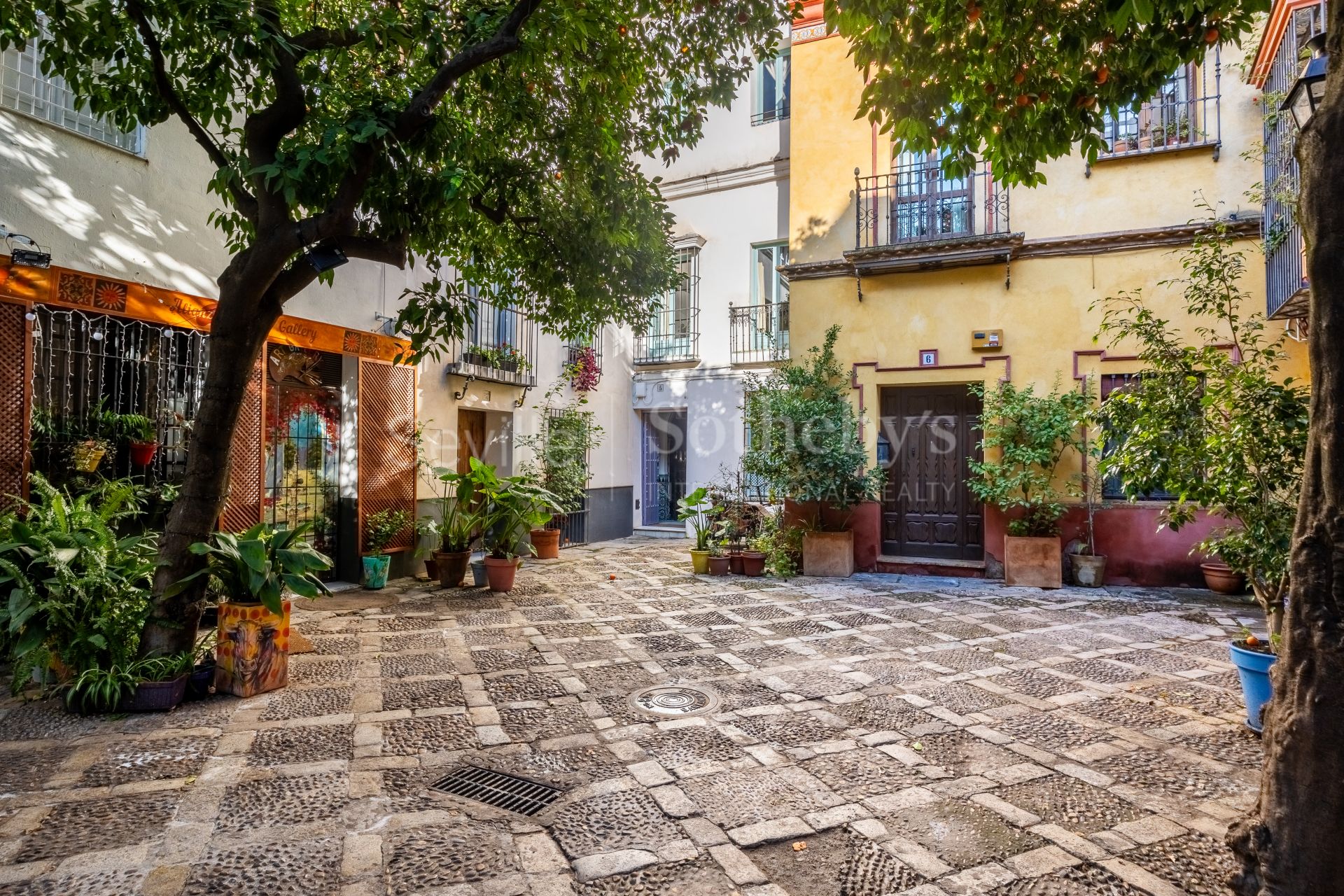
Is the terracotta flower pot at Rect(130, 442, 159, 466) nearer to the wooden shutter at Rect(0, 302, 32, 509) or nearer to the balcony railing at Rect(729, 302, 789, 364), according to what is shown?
the wooden shutter at Rect(0, 302, 32, 509)

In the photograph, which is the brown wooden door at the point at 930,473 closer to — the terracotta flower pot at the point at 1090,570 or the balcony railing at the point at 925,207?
the terracotta flower pot at the point at 1090,570

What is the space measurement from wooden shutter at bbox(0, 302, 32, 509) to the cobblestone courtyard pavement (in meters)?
2.02

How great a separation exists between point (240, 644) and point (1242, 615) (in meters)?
8.39

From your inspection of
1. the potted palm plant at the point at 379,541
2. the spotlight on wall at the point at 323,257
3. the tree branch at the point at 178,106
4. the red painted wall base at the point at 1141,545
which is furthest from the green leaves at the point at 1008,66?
the potted palm plant at the point at 379,541

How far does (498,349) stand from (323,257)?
230 inches

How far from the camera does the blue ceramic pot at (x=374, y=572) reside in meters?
7.93

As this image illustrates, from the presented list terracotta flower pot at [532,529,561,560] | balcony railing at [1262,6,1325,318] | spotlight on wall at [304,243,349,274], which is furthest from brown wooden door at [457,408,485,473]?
balcony railing at [1262,6,1325,318]

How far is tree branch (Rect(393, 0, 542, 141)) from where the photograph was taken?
4.16 metres

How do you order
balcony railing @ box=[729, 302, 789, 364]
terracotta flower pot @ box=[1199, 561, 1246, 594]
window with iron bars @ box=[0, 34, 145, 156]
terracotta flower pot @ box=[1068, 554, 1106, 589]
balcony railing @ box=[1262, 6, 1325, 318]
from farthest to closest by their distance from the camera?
1. balcony railing @ box=[729, 302, 789, 364]
2. terracotta flower pot @ box=[1068, 554, 1106, 589]
3. terracotta flower pot @ box=[1199, 561, 1246, 594]
4. balcony railing @ box=[1262, 6, 1325, 318]
5. window with iron bars @ box=[0, 34, 145, 156]

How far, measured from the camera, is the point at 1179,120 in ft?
26.1

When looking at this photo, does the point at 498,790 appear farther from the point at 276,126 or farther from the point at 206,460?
the point at 276,126

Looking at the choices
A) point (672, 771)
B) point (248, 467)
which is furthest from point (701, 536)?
point (672, 771)

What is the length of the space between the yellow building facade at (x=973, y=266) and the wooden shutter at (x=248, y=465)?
6.54m

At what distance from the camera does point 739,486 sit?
33.7ft
